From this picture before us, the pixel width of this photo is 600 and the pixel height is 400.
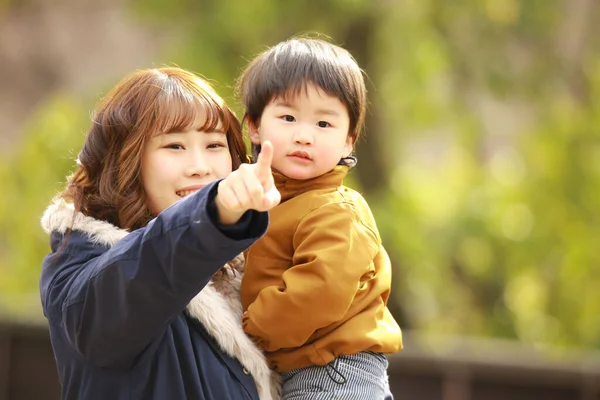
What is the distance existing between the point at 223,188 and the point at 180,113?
490 millimetres

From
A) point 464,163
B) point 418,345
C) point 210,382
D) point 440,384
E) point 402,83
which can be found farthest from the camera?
point 464,163

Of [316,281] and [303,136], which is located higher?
[303,136]

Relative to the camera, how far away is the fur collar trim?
1.90 metres

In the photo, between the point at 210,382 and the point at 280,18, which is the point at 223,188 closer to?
the point at 210,382

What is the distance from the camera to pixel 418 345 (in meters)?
6.35

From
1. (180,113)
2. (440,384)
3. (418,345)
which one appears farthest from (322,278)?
(418,345)

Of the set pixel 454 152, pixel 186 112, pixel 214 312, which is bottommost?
pixel 454 152

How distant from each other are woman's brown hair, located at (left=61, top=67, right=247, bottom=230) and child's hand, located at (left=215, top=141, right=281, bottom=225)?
1.54 feet

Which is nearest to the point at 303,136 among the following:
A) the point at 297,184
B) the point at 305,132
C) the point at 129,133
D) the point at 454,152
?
the point at 305,132

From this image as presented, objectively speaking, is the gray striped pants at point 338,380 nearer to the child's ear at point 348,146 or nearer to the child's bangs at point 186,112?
the child's ear at point 348,146

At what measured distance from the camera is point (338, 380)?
2002 mm

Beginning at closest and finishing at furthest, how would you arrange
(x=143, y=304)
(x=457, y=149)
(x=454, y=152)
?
(x=143, y=304) → (x=457, y=149) → (x=454, y=152)

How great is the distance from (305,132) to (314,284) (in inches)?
13.4

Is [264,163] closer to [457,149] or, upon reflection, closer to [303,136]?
[303,136]
